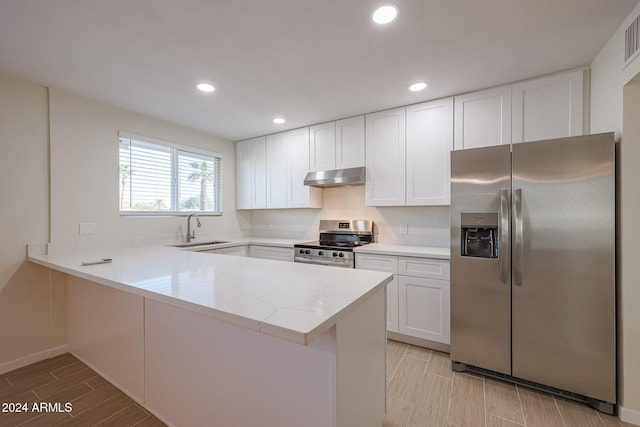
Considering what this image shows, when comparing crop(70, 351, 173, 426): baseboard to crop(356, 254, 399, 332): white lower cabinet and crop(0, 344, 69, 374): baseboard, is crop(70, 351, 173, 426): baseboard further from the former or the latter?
crop(356, 254, 399, 332): white lower cabinet

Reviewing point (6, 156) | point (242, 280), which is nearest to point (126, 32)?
point (6, 156)

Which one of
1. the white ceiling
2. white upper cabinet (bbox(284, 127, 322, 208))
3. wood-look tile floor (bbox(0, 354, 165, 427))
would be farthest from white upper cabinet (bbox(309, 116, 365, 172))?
wood-look tile floor (bbox(0, 354, 165, 427))

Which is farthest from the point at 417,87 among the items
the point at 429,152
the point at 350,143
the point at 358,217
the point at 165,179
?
the point at 165,179

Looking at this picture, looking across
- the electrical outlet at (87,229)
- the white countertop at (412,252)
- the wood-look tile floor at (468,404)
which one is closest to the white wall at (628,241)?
the wood-look tile floor at (468,404)

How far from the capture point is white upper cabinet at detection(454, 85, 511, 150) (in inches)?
92.7

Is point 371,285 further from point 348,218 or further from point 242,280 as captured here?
point 348,218

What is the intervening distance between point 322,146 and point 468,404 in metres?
2.85

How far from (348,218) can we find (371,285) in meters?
2.27

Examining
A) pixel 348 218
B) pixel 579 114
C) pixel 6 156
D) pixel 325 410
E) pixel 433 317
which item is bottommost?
pixel 433 317

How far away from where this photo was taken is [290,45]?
1817mm

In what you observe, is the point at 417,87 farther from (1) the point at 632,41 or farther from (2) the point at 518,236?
(2) the point at 518,236

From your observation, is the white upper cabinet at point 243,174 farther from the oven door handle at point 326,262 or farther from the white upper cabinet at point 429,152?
the white upper cabinet at point 429,152

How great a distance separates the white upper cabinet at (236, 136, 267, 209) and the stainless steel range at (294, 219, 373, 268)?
1.09 metres

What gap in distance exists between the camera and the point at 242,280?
141 cm
